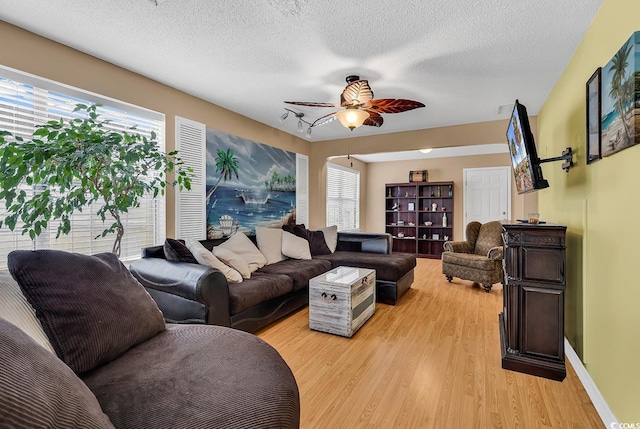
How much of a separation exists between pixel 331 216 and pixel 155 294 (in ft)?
15.1

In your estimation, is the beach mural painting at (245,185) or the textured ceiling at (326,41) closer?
the textured ceiling at (326,41)

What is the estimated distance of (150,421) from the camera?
3.01 ft

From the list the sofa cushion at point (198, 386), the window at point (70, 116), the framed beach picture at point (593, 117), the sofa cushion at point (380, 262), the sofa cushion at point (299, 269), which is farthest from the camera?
the sofa cushion at point (380, 262)

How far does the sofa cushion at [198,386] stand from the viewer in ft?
3.10

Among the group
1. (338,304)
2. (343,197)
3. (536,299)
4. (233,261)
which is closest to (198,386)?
(338,304)

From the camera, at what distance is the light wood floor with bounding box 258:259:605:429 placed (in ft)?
5.49

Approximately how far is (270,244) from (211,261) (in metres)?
1.27

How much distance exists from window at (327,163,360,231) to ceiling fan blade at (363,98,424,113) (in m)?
3.70

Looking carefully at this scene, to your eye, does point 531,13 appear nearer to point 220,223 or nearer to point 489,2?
point 489,2

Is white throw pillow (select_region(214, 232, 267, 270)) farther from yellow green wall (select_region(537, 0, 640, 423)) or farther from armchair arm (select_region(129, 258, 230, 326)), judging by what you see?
yellow green wall (select_region(537, 0, 640, 423))

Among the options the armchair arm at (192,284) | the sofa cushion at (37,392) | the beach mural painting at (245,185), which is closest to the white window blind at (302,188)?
the beach mural painting at (245,185)

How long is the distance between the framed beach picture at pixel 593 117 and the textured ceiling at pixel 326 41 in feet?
1.55

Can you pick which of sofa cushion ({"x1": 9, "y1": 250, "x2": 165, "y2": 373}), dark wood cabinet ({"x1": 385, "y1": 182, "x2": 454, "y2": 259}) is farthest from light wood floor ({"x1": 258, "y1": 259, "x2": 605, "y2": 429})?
dark wood cabinet ({"x1": 385, "y1": 182, "x2": 454, "y2": 259})

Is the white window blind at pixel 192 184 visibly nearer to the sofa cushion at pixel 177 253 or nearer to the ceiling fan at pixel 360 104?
the sofa cushion at pixel 177 253
